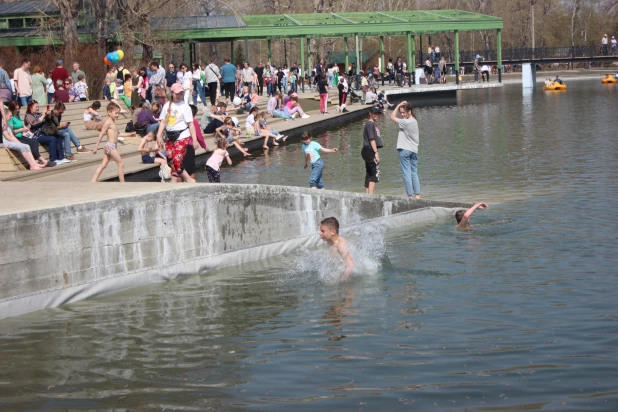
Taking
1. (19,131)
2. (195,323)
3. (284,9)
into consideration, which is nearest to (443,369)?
(195,323)

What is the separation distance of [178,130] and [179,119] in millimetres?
201

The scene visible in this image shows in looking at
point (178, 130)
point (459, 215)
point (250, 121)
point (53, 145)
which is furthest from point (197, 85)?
point (459, 215)

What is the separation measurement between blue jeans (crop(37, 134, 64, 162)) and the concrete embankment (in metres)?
7.07

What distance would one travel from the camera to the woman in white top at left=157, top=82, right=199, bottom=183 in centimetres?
1469

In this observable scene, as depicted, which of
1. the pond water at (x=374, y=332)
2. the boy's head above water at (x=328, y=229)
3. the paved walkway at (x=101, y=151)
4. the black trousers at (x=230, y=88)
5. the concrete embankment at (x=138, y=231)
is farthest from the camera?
the black trousers at (x=230, y=88)

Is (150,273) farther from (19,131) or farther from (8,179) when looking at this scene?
(19,131)

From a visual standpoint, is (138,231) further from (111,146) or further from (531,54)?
(531,54)

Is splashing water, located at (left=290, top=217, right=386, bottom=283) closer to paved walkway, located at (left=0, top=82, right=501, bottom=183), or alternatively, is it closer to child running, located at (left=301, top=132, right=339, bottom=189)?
child running, located at (left=301, top=132, right=339, bottom=189)

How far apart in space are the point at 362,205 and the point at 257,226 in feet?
7.41

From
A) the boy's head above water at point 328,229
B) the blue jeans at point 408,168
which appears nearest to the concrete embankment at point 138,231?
the blue jeans at point 408,168

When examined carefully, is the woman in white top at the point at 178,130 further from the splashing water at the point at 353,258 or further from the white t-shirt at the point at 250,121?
the white t-shirt at the point at 250,121

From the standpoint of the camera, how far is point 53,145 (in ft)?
69.2

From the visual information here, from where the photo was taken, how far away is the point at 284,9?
7500 centimetres

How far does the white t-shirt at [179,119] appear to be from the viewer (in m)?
14.7
